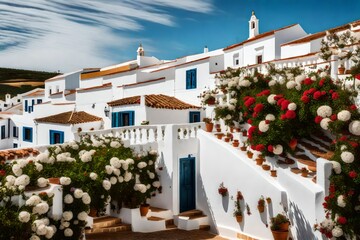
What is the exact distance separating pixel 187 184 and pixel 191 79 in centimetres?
1041

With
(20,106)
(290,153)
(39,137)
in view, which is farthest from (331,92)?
(20,106)

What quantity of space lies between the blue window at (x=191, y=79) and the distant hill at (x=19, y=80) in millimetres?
80768

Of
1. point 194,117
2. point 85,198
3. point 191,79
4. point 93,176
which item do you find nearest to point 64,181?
point 85,198

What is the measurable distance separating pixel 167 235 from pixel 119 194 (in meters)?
Result: 2.17

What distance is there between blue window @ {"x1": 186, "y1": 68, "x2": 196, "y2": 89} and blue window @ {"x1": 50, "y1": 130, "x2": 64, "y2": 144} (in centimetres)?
915

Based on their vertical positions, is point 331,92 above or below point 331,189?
above

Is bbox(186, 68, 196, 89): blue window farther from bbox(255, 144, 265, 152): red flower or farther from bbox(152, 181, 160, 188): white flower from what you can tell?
bbox(255, 144, 265, 152): red flower

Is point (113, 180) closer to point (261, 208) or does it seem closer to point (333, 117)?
point (261, 208)

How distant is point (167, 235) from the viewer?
1412 centimetres

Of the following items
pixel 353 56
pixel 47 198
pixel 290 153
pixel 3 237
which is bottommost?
pixel 3 237

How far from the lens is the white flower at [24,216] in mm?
8984

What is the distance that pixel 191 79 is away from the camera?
82.6 ft

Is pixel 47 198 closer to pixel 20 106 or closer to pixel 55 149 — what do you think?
pixel 55 149

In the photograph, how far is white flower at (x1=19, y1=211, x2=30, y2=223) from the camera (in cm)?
898
